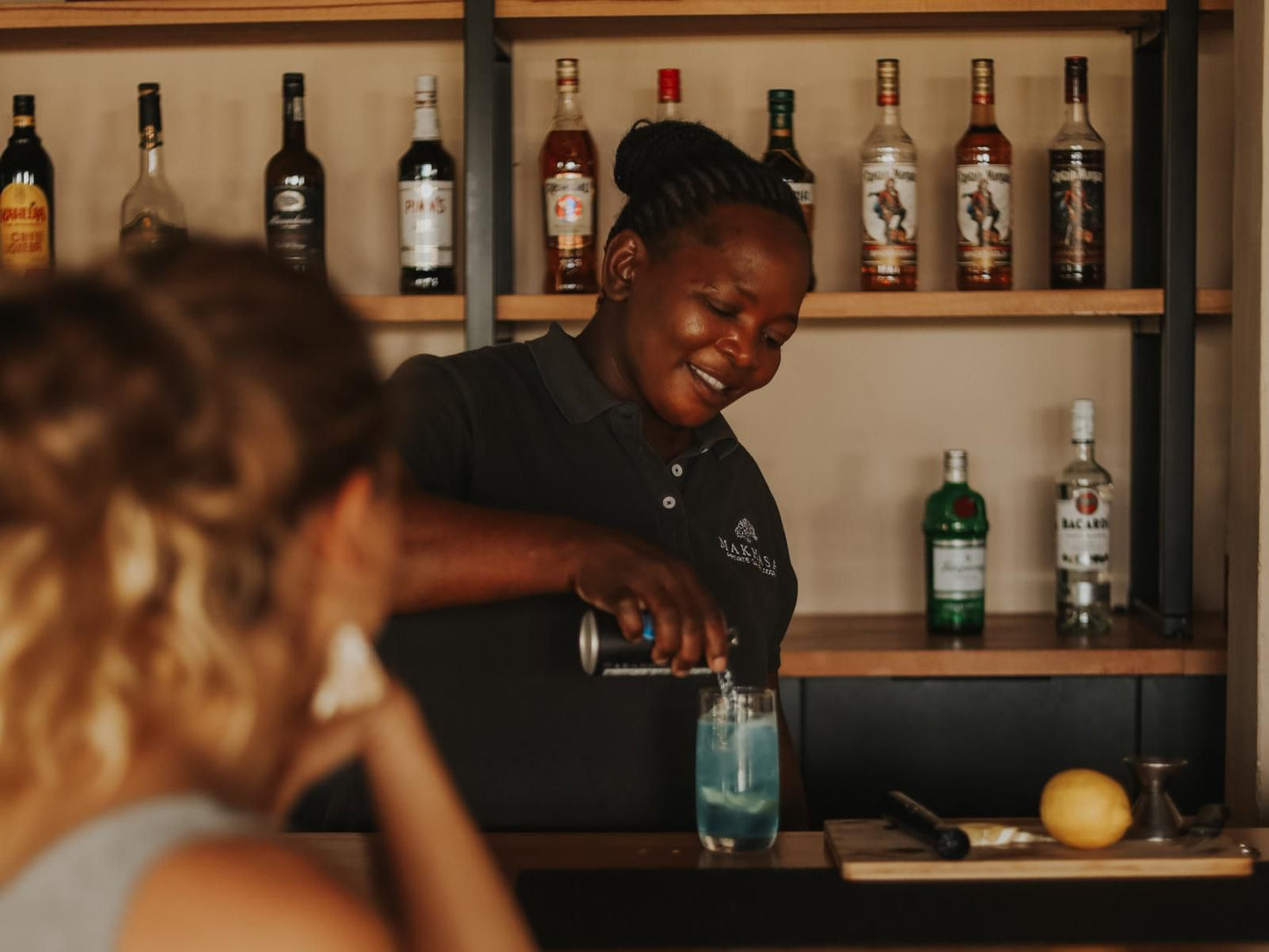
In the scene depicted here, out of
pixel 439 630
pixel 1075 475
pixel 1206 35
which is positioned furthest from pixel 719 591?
pixel 1206 35

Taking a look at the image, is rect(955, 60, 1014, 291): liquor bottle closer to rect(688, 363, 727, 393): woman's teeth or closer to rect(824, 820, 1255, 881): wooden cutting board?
rect(688, 363, 727, 393): woman's teeth

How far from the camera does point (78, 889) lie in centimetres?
42

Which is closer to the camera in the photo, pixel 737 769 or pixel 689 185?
pixel 737 769

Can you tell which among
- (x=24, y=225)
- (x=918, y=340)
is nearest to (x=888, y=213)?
(x=918, y=340)

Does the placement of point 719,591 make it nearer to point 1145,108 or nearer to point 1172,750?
point 1172,750

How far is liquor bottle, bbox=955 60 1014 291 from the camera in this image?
6.16 ft

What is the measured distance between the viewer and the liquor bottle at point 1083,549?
1.90 metres

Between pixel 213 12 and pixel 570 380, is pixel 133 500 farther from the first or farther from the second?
pixel 213 12

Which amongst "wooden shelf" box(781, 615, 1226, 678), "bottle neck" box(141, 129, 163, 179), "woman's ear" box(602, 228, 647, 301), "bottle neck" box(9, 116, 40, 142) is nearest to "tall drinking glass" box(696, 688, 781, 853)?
"woman's ear" box(602, 228, 647, 301)

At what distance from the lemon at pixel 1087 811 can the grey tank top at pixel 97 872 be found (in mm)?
804

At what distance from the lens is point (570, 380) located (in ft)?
4.27

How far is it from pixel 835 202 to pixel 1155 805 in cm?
107

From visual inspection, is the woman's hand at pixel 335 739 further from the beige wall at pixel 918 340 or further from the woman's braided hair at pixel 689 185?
the beige wall at pixel 918 340

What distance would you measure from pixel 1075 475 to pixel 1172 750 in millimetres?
362
